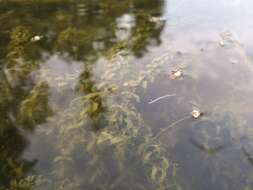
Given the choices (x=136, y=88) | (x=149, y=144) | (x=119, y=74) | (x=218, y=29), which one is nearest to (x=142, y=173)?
(x=149, y=144)

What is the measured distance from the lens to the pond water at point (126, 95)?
357 cm

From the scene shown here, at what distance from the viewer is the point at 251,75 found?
4703 millimetres

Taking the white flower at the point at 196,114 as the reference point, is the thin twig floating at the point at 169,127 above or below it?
below

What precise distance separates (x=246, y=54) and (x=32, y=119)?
3211 mm

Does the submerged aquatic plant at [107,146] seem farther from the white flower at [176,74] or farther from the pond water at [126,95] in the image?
the white flower at [176,74]

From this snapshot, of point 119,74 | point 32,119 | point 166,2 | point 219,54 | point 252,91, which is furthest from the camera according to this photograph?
point 166,2

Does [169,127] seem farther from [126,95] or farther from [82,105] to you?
[82,105]

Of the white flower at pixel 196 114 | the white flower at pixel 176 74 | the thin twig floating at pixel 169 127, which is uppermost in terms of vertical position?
the white flower at pixel 176 74

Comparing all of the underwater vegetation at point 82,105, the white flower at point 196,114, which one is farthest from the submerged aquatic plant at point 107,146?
the white flower at point 196,114

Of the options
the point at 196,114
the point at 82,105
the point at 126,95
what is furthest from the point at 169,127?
Result: the point at 82,105

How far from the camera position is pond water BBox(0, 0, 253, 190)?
357 cm

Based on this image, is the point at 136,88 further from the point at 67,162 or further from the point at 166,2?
the point at 166,2

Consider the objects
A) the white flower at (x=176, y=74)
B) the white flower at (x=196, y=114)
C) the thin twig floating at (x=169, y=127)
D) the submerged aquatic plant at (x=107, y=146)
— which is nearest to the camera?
the submerged aquatic plant at (x=107, y=146)

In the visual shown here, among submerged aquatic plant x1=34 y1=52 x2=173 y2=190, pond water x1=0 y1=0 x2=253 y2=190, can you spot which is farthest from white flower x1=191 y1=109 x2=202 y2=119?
submerged aquatic plant x1=34 y1=52 x2=173 y2=190
